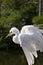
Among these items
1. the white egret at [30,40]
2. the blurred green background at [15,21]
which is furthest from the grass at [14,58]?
the white egret at [30,40]

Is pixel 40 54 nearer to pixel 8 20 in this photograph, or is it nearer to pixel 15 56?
pixel 15 56

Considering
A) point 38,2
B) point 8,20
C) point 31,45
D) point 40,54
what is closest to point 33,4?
point 38,2

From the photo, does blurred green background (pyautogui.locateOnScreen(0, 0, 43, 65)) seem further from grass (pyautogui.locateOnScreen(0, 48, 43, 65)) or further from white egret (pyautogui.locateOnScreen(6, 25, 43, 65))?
white egret (pyautogui.locateOnScreen(6, 25, 43, 65))

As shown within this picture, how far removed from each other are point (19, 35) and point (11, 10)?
9007 millimetres

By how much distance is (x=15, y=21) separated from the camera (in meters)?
14.8

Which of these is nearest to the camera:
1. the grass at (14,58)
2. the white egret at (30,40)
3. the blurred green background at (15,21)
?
the white egret at (30,40)

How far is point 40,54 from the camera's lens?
508 inches

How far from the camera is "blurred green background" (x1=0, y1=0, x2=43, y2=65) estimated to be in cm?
1216

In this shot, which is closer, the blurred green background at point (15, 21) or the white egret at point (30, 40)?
the white egret at point (30, 40)

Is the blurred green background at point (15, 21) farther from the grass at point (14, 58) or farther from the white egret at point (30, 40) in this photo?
the white egret at point (30, 40)

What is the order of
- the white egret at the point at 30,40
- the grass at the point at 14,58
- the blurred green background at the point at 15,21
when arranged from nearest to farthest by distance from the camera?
the white egret at the point at 30,40 < the grass at the point at 14,58 < the blurred green background at the point at 15,21

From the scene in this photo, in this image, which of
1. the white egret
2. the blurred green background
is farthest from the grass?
the white egret

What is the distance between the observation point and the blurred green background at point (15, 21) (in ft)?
39.9

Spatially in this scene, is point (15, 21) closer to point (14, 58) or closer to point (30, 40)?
point (14, 58)
